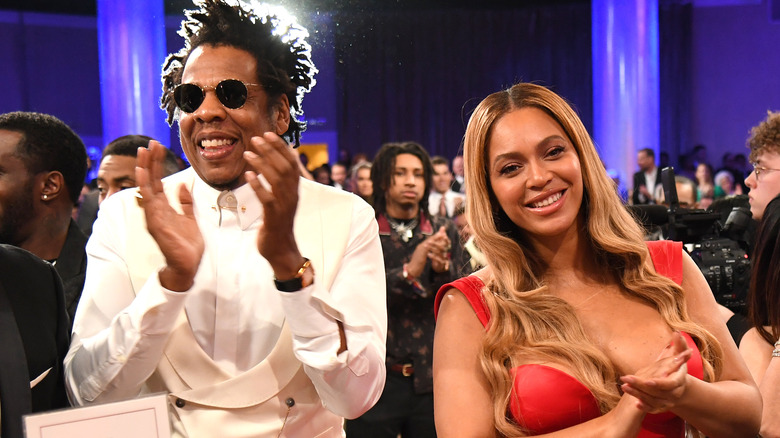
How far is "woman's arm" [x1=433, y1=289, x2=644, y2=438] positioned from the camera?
1691 millimetres

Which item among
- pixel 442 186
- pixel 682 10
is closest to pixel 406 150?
pixel 442 186

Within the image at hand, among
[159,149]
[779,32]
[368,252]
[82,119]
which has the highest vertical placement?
[779,32]

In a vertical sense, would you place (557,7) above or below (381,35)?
above

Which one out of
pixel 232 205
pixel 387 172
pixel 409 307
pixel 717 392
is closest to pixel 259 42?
pixel 232 205

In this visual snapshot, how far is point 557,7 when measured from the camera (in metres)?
13.0

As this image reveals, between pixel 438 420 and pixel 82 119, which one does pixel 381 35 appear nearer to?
pixel 82 119

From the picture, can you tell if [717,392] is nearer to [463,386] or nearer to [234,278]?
[463,386]

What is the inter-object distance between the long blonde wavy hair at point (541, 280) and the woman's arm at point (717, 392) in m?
0.04

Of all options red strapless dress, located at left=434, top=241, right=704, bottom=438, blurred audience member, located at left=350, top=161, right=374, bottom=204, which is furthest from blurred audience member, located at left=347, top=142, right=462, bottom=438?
blurred audience member, located at left=350, top=161, right=374, bottom=204

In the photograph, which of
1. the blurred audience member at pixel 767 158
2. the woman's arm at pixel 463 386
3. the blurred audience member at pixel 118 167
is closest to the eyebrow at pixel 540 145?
the woman's arm at pixel 463 386

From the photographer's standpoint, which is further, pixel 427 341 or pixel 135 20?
pixel 135 20

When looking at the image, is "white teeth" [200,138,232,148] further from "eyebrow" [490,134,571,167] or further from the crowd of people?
"eyebrow" [490,134,571,167]

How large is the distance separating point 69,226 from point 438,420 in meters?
1.54

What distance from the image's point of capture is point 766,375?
234 cm
